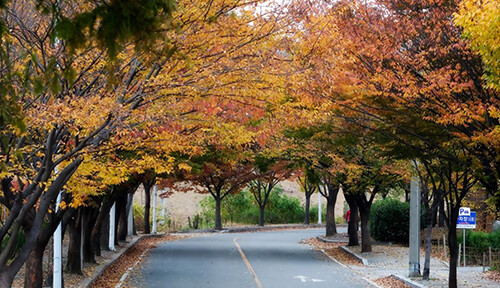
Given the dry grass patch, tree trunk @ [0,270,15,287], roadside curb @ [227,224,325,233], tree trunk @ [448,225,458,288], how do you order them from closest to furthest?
tree trunk @ [0,270,15,287] → tree trunk @ [448,225,458,288] → the dry grass patch → roadside curb @ [227,224,325,233]

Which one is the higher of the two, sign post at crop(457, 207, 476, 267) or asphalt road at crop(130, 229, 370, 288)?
sign post at crop(457, 207, 476, 267)

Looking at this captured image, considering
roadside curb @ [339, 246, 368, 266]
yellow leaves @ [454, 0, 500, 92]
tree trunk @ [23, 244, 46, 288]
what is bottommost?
roadside curb @ [339, 246, 368, 266]

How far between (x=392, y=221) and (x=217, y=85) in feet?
92.9

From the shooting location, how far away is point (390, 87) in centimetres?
1531

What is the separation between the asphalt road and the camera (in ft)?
69.1

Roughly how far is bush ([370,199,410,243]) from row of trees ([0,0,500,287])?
17521 mm

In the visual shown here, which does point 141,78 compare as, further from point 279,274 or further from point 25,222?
point 279,274

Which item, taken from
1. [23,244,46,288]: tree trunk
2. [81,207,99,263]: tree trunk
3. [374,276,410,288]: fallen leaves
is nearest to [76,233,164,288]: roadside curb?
[81,207,99,263]: tree trunk

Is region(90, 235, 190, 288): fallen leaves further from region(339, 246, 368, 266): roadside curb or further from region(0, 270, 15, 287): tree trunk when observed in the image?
region(339, 246, 368, 266): roadside curb

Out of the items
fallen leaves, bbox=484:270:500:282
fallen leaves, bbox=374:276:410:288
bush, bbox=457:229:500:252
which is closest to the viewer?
fallen leaves, bbox=374:276:410:288

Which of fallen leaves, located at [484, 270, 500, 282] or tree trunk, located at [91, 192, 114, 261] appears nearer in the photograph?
fallen leaves, located at [484, 270, 500, 282]

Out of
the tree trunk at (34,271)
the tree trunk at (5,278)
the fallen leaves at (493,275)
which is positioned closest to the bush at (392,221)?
the fallen leaves at (493,275)

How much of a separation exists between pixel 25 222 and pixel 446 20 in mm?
9119

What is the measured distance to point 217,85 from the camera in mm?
11570
